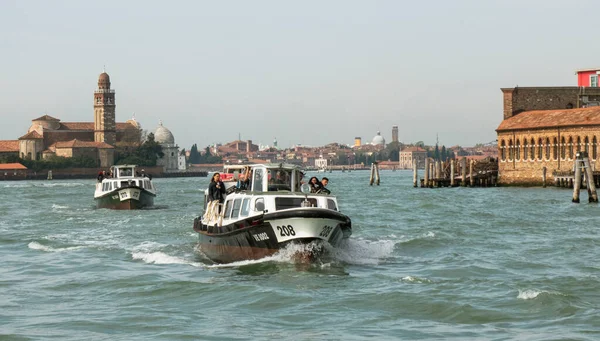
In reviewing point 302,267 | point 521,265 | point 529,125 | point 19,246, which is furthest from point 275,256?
point 529,125

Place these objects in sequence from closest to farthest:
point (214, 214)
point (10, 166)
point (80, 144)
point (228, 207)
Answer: point (228, 207), point (214, 214), point (10, 166), point (80, 144)

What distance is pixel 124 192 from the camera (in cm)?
5075

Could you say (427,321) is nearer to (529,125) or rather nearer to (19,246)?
(19,246)

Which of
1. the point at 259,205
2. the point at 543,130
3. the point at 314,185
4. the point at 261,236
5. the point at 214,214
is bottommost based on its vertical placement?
the point at 261,236

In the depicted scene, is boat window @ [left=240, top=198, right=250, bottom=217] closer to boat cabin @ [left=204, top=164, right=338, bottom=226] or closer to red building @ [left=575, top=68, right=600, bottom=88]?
boat cabin @ [left=204, top=164, right=338, bottom=226]

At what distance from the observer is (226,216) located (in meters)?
23.7

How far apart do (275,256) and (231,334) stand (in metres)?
6.53

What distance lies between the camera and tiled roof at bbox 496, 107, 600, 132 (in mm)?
65125

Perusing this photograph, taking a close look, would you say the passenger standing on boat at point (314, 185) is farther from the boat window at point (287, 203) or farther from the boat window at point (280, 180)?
the boat window at point (287, 203)

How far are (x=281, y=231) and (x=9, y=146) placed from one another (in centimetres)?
17406

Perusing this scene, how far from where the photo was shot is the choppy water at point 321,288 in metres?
15.1

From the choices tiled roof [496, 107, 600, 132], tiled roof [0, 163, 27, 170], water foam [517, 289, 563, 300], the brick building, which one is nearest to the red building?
the brick building

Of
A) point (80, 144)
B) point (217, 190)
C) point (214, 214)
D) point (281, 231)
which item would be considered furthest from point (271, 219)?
point (80, 144)

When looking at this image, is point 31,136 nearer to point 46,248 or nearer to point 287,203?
point 46,248
